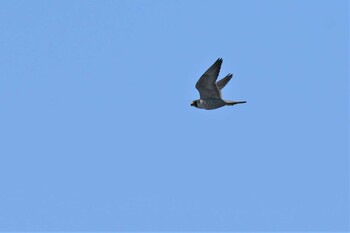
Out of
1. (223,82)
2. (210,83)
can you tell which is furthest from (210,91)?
(223,82)

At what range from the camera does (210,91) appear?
4838 cm

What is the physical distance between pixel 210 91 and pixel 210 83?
48 centimetres

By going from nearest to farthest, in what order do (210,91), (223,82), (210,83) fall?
1. (210,83)
2. (210,91)
3. (223,82)

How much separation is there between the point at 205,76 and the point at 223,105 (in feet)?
5.15

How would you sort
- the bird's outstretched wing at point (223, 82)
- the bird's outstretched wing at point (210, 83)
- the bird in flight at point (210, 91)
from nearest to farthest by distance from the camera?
the bird's outstretched wing at point (210, 83) < the bird in flight at point (210, 91) < the bird's outstretched wing at point (223, 82)

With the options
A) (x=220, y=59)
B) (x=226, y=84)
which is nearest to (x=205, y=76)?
(x=220, y=59)

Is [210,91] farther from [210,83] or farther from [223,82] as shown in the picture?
[223,82]

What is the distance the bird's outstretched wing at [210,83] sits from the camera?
47.3 metres

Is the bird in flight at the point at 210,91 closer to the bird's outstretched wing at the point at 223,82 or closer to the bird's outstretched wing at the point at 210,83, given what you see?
the bird's outstretched wing at the point at 210,83

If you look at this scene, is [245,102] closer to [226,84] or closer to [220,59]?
[220,59]

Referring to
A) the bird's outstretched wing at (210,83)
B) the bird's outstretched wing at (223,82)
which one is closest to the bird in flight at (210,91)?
the bird's outstretched wing at (210,83)

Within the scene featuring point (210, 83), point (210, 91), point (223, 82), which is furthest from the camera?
point (223, 82)

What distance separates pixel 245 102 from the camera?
46.2 meters

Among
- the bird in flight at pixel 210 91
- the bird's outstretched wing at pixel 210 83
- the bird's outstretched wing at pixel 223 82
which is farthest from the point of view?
the bird's outstretched wing at pixel 223 82
